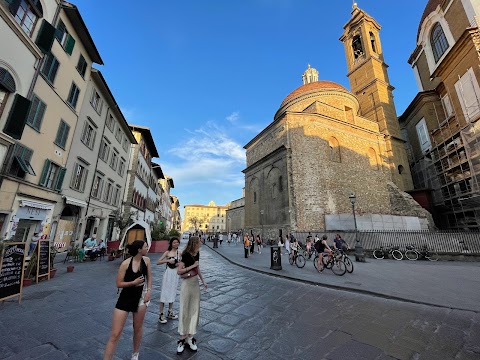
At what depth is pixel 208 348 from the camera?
3.14 m

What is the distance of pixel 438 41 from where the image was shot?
83.4 feet

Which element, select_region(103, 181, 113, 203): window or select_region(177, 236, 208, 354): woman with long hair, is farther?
select_region(103, 181, 113, 203): window

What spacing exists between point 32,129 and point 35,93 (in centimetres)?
→ 169

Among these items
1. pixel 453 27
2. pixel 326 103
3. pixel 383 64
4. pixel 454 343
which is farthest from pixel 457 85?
pixel 454 343

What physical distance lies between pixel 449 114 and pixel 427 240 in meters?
18.3

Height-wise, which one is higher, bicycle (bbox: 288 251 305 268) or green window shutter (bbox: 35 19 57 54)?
green window shutter (bbox: 35 19 57 54)

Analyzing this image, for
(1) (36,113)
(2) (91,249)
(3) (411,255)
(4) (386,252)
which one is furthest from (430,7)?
(2) (91,249)

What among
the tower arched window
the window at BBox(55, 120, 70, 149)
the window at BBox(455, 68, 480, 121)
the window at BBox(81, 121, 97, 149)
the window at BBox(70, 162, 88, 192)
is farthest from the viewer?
the tower arched window

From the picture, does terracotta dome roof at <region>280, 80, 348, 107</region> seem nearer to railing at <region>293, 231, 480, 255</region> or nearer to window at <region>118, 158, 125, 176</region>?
railing at <region>293, 231, 480, 255</region>

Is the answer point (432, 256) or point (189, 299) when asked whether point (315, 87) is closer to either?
point (432, 256)

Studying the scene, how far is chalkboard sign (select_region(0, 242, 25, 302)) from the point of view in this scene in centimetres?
482

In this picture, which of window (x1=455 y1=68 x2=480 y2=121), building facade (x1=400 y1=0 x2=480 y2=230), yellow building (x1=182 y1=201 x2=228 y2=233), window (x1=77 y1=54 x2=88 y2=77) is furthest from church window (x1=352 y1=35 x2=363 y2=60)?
yellow building (x1=182 y1=201 x2=228 y2=233)

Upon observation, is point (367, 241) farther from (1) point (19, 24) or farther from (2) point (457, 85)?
(1) point (19, 24)

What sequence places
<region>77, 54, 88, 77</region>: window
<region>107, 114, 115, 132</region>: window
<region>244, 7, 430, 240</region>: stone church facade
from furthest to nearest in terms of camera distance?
<region>244, 7, 430, 240</region>: stone church facade, <region>107, 114, 115, 132</region>: window, <region>77, 54, 88, 77</region>: window
